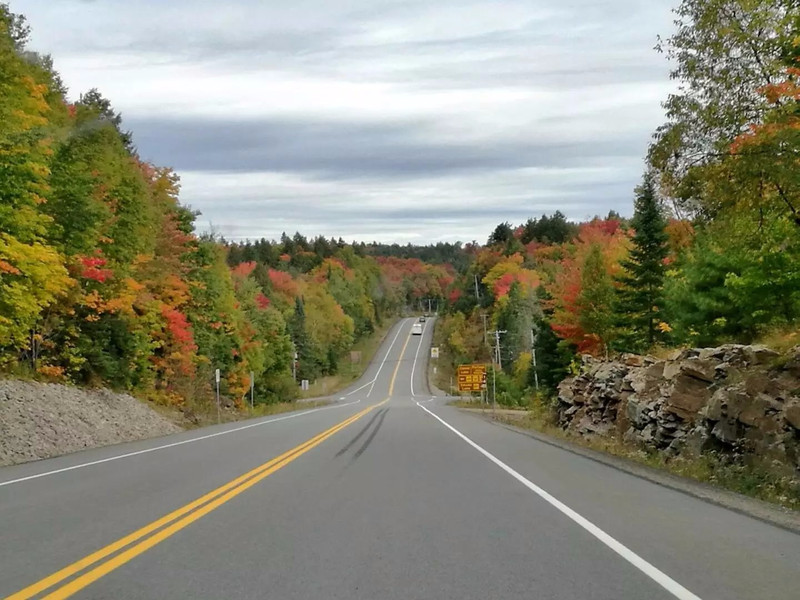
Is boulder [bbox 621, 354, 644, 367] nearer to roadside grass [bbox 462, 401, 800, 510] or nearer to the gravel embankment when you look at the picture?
roadside grass [bbox 462, 401, 800, 510]

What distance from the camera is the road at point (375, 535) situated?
6.56 meters

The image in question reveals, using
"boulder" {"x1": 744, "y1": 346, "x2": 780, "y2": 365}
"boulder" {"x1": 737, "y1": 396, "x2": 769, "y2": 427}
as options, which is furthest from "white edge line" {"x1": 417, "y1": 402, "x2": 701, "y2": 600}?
"boulder" {"x1": 744, "y1": 346, "x2": 780, "y2": 365}

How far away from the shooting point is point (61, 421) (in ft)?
84.7

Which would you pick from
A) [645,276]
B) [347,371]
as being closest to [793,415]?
[645,276]

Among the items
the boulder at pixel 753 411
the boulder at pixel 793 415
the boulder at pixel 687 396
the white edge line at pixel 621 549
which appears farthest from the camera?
the boulder at pixel 687 396

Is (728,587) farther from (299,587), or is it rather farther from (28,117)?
(28,117)

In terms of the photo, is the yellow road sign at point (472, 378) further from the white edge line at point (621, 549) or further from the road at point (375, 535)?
the white edge line at point (621, 549)

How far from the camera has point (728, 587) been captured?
6473mm

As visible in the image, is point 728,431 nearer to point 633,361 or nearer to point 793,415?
point 793,415

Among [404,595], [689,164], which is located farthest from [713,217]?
[404,595]

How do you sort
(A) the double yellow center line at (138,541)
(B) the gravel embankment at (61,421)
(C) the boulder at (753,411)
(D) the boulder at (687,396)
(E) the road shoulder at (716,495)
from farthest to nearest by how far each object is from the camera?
(B) the gravel embankment at (61,421) < (D) the boulder at (687,396) < (C) the boulder at (753,411) < (E) the road shoulder at (716,495) < (A) the double yellow center line at (138,541)

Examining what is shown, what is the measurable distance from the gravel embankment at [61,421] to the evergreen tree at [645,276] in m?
26.7

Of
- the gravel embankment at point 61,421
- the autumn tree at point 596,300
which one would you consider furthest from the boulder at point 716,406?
the autumn tree at point 596,300

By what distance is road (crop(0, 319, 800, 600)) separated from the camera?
6.56 metres
